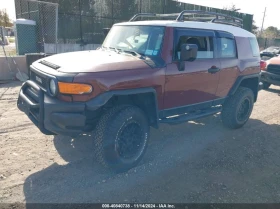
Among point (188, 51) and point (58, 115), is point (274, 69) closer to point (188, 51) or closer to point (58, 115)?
point (188, 51)

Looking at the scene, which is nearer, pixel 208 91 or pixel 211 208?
pixel 211 208

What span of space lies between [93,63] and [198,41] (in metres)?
1.97

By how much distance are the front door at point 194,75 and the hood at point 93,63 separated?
24.0 inches

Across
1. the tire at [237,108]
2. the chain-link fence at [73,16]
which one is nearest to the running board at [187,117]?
the tire at [237,108]

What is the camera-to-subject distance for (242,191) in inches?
125

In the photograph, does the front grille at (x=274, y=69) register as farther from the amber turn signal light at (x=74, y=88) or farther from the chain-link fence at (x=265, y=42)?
the chain-link fence at (x=265, y=42)

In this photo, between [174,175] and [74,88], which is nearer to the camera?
[74,88]

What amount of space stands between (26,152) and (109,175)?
1.52 m

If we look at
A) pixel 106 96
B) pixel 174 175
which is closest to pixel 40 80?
pixel 106 96

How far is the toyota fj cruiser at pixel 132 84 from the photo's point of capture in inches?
118

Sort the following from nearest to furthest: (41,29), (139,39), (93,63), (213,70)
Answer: (93,63), (139,39), (213,70), (41,29)

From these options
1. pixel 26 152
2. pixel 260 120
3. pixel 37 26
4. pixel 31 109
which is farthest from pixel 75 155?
pixel 37 26

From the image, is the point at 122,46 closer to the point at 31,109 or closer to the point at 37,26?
the point at 31,109

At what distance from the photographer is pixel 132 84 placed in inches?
129
